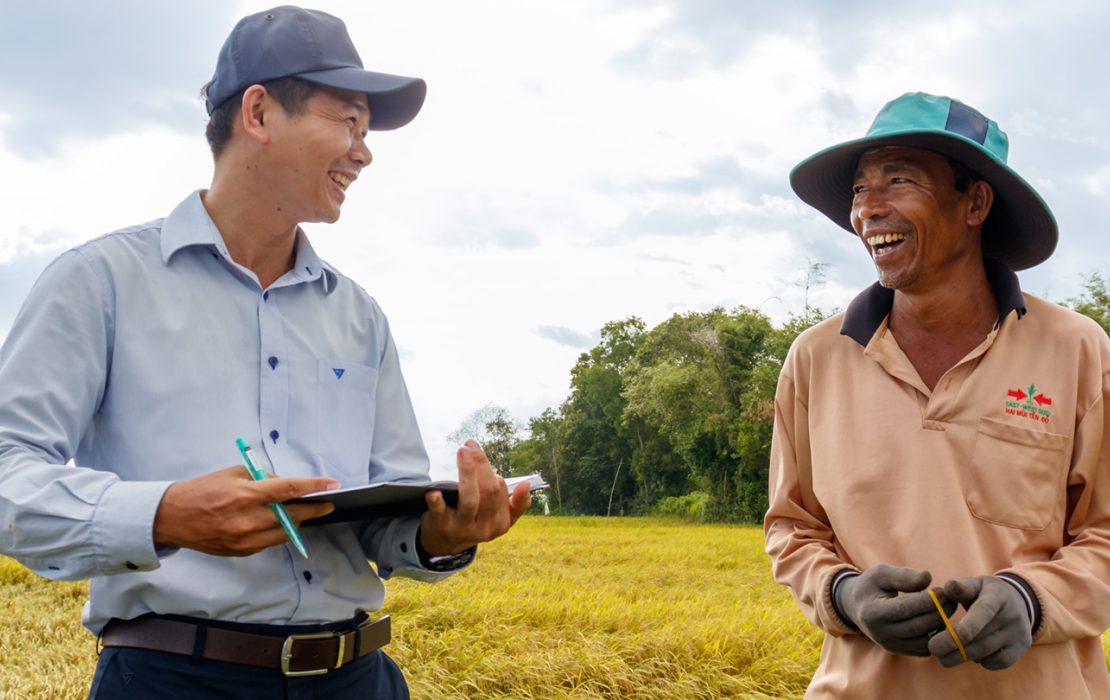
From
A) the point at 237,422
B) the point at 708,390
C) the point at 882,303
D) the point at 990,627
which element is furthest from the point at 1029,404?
the point at 708,390

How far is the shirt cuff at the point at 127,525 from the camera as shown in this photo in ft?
5.68

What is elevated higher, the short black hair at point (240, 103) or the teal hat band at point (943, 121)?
the teal hat band at point (943, 121)

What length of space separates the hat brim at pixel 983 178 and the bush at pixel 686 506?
33.6 metres

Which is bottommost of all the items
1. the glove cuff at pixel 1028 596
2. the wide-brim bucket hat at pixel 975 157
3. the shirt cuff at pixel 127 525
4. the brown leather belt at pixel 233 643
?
the brown leather belt at pixel 233 643

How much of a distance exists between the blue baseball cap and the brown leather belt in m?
1.17

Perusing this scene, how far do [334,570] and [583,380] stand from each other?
52.4 meters

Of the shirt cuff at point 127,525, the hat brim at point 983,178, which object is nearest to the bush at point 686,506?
the hat brim at point 983,178

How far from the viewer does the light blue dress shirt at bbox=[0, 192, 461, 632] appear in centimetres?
177

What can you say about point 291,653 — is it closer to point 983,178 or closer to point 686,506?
point 983,178

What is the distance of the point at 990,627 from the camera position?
2061 millimetres

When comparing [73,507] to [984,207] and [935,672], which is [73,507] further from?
[984,207]

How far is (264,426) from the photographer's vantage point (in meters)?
2.11

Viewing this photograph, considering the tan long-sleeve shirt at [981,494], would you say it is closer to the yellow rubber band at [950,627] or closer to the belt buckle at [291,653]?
the yellow rubber band at [950,627]

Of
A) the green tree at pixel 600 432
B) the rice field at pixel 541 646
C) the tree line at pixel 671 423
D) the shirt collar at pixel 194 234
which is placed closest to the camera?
the shirt collar at pixel 194 234
